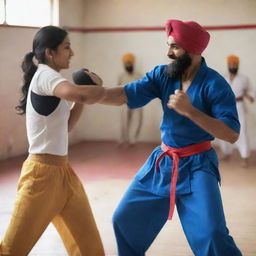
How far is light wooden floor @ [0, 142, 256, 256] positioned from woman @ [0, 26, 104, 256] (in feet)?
2.66

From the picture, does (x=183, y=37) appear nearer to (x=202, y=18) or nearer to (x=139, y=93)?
(x=139, y=93)

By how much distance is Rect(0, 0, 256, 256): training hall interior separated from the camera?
17.9 ft

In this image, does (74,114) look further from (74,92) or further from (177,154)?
(177,154)

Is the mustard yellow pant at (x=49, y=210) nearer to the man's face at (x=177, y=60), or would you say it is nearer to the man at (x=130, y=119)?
the man's face at (x=177, y=60)

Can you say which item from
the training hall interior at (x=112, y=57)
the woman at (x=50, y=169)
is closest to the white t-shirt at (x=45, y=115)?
the woman at (x=50, y=169)

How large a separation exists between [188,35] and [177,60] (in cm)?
13

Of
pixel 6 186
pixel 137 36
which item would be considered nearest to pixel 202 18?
pixel 137 36

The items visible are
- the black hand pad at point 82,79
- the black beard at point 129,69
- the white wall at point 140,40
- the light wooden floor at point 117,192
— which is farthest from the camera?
the black beard at point 129,69

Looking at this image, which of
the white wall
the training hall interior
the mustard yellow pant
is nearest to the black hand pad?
the mustard yellow pant

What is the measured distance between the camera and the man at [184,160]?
1863mm

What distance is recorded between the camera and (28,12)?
19.9 ft

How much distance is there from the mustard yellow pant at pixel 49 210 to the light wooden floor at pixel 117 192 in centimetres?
77

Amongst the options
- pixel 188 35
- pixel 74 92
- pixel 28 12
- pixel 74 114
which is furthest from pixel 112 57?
pixel 74 92

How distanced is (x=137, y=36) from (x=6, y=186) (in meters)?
3.95
